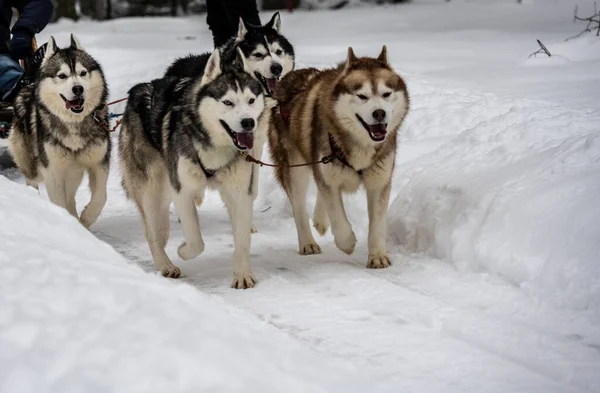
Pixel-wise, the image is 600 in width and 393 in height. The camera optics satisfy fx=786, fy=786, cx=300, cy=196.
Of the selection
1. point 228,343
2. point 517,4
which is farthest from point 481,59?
point 228,343

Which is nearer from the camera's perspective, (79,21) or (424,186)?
(424,186)

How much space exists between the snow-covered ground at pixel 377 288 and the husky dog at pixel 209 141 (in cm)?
26

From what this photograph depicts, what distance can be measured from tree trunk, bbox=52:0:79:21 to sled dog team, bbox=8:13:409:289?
11590mm

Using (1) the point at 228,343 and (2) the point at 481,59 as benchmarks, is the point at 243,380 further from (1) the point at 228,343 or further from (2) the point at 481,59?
(2) the point at 481,59

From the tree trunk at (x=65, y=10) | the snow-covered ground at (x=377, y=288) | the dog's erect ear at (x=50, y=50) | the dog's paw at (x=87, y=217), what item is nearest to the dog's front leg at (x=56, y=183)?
the dog's paw at (x=87, y=217)

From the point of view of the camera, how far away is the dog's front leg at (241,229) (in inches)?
172

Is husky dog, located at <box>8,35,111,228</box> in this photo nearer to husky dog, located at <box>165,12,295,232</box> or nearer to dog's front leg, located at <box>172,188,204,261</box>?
husky dog, located at <box>165,12,295,232</box>

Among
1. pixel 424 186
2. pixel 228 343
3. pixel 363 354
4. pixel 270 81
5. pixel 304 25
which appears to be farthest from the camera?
pixel 304 25

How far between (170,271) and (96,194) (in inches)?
52.0

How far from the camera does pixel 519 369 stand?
9.59 ft

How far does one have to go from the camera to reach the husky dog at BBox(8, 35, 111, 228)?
5.62 m

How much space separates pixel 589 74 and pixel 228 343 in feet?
24.7

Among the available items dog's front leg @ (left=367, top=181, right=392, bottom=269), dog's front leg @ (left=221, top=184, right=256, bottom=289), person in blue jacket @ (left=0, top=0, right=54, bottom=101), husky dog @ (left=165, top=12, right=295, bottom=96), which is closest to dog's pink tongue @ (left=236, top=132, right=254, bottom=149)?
dog's front leg @ (left=221, top=184, right=256, bottom=289)

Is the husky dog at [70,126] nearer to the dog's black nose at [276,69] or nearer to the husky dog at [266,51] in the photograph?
the husky dog at [266,51]
